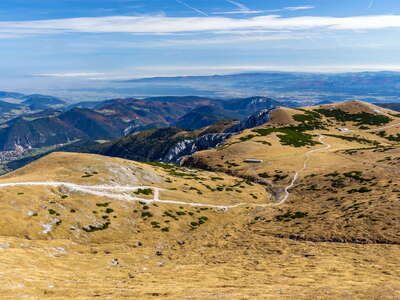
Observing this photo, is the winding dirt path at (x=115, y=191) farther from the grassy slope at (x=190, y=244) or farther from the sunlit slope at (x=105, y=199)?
the grassy slope at (x=190, y=244)

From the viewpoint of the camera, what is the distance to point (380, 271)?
37.5 m

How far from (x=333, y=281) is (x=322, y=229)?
22.8m

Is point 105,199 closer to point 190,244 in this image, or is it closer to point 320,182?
point 190,244

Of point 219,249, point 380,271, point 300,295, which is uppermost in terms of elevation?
point 300,295

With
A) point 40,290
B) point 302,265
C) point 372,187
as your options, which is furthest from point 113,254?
point 372,187

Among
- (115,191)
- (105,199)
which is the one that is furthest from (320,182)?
(105,199)

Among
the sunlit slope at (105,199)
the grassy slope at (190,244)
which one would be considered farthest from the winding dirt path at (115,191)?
the grassy slope at (190,244)

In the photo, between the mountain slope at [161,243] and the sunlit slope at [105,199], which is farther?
the sunlit slope at [105,199]

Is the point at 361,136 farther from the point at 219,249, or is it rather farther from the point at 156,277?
the point at 156,277

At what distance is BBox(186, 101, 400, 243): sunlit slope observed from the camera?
178 ft

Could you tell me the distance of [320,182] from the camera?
8375 cm

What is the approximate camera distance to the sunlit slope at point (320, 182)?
5422 centimetres

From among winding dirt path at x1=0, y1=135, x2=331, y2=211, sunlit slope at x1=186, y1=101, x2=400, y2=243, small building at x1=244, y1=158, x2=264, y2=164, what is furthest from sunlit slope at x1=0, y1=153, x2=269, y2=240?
small building at x1=244, y1=158, x2=264, y2=164

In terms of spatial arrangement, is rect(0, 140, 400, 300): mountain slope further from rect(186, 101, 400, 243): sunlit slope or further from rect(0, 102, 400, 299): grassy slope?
rect(186, 101, 400, 243): sunlit slope
